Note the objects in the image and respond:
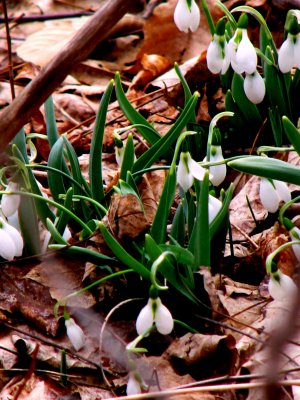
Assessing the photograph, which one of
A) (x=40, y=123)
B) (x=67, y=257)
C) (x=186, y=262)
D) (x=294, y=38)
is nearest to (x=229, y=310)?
(x=186, y=262)

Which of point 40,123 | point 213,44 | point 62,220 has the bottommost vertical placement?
point 40,123

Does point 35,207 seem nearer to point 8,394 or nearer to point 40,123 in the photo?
point 8,394

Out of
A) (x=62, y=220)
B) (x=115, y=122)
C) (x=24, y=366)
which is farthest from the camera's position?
(x=115, y=122)

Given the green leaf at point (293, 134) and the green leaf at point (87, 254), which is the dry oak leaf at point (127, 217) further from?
the green leaf at point (293, 134)

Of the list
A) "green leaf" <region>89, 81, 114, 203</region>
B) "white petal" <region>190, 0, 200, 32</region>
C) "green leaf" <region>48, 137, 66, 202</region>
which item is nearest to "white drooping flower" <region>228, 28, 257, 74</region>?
"white petal" <region>190, 0, 200, 32</region>

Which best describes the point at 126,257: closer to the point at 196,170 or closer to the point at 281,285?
the point at 196,170

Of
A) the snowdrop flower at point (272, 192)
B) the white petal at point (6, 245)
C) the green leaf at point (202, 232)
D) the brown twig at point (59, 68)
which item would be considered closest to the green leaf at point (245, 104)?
the snowdrop flower at point (272, 192)
